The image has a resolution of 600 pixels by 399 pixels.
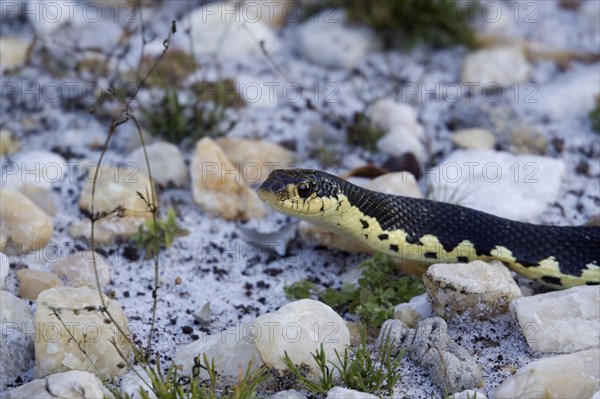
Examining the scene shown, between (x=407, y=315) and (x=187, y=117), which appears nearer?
(x=407, y=315)

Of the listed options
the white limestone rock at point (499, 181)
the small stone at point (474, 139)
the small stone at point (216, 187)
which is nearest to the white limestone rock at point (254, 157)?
the small stone at point (216, 187)

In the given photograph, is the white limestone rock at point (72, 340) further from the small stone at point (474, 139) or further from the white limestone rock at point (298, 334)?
the small stone at point (474, 139)

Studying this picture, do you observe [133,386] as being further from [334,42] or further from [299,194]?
[334,42]

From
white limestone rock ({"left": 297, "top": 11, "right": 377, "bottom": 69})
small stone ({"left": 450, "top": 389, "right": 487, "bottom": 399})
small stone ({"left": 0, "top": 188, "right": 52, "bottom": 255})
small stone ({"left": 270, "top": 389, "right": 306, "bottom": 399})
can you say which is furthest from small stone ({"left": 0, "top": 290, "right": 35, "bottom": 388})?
white limestone rock ({"left": 297, "top": 11, "right": 377, "bottom": 69})

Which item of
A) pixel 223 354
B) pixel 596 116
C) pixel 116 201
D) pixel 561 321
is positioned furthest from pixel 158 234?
pixel 596 116

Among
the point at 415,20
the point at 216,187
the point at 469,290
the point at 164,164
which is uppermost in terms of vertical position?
the point at 415,20

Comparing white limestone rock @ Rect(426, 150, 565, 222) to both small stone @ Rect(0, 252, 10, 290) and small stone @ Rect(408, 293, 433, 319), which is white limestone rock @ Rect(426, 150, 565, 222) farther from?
small stone @ Rect(0, 252, 10, 290)

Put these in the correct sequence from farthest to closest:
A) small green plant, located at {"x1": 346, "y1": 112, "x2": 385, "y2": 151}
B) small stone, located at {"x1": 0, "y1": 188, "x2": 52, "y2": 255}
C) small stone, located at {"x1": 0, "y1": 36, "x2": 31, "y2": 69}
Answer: small stone, located at {"x1": 0, "y1": 36, "x2": 31, "y2": 69} → small green plant, located at {"x1": 346, "y1": 112, "x2": 385, "y2": 151} → small stone, located at {"x1": 0, "y1": 188, "x2": 52, "y2": 255}
